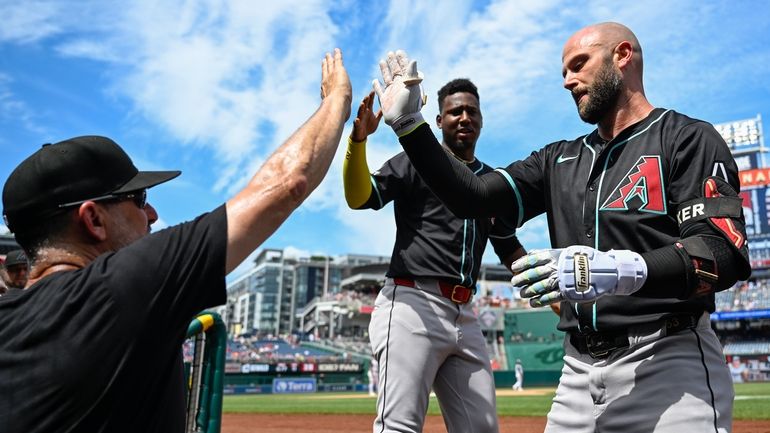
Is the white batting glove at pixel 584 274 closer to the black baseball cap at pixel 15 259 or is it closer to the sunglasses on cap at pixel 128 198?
the sunglasses on cap at pixel 128 198

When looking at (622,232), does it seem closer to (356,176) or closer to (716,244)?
(716,244)

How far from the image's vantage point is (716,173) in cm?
240

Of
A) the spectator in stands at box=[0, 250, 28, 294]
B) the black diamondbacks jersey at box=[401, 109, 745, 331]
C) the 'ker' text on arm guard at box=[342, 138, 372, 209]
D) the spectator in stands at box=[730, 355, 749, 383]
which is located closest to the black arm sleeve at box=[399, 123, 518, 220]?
the black diamondbacks jersey at box=[401, 109, 745, 331]

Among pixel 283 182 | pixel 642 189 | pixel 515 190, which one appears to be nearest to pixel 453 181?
pixel 515 190

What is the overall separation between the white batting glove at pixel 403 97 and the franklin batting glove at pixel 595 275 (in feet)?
3.40

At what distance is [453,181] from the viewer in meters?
2.92

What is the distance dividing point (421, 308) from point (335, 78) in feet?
5.97

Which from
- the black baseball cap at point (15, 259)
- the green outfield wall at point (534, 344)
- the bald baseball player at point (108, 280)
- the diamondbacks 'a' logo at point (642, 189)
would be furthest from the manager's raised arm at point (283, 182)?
the green outfield wall at point (534, 344)

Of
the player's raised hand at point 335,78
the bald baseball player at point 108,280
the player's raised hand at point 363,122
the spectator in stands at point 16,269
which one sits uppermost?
the player's raised hand at point 363,122

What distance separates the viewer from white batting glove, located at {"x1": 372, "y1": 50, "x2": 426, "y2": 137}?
2.86 metres

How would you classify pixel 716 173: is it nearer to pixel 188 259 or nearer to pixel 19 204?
pixel 188 259

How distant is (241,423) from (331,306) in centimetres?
5894

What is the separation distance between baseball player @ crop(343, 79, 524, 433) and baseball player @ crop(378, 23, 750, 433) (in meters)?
0.87

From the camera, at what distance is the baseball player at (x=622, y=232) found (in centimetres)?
221
